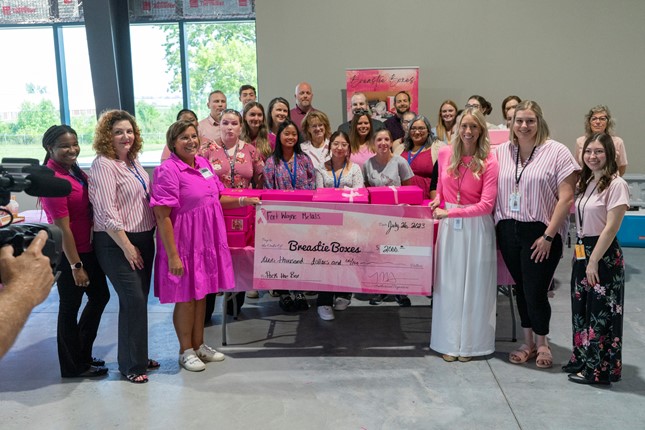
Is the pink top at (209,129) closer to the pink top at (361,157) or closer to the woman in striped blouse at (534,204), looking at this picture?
the pink top at (361,157)

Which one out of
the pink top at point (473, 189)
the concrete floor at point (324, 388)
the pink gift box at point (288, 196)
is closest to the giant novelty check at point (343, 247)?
the pink gift box at point (288, 196)

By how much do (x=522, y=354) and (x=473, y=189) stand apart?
1.04 metres

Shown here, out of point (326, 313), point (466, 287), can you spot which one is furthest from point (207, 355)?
point (466, 287)

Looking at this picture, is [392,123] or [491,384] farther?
[392,123]

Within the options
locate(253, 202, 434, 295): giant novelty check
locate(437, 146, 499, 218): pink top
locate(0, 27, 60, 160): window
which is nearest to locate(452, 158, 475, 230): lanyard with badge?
locate(437, 146, 499, 218): pink top

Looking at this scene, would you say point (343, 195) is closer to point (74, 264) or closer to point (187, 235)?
point (187, 235)

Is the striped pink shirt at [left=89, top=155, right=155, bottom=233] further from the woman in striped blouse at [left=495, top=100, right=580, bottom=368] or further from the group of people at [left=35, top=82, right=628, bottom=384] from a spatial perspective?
the woman in striped blouse at [left=495, top=100, right=580, bottom=368]

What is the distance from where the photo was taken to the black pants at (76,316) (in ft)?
10.7

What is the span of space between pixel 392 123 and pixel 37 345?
3695 millimetres

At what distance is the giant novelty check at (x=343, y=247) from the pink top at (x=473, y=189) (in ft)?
0.63

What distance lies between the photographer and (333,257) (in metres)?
3.57

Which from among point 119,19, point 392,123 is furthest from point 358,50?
point 119,19

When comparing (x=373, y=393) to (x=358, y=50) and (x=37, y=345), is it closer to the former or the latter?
(x=37, y=345)

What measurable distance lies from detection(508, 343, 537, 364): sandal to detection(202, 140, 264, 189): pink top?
2.10m
